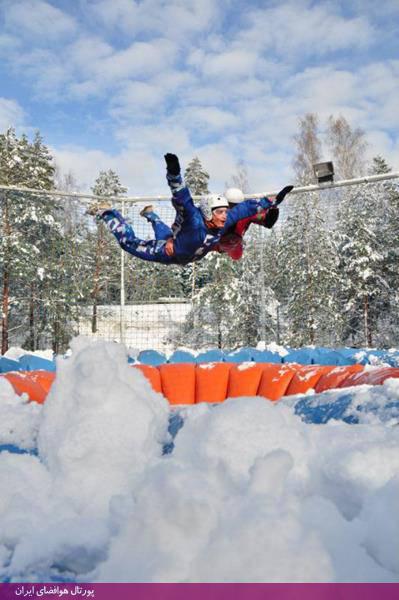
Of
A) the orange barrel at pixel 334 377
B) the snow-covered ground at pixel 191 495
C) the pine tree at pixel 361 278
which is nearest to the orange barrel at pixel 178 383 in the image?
the orange barrel at pixel 334 377

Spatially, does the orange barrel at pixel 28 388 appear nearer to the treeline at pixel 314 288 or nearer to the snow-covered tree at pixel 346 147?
the treeline at pixel 314 288

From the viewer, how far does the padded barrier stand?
2.26 metres

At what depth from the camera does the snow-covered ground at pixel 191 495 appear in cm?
43

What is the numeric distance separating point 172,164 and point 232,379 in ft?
4.06

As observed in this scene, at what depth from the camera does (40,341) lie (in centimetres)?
918

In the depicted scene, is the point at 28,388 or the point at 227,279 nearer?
the point at 28,388

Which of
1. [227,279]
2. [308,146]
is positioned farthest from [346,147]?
[227,279]

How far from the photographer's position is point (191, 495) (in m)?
0.48

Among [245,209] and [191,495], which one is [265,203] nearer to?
[245,209]

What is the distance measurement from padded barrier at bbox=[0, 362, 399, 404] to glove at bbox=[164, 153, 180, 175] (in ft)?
3.21

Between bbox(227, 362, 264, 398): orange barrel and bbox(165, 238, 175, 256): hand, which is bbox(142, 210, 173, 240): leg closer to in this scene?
bbox(165, 238, 175, 256): hand

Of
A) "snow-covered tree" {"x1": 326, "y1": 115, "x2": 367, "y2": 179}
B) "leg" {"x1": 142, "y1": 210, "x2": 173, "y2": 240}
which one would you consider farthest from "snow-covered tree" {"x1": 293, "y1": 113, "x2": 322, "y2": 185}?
"leg" {"x1": 142, "y1": 210, "x2": 173, "y2": 240}

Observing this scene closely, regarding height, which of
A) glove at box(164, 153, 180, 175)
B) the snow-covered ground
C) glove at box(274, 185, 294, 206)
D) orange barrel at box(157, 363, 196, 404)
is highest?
glove at box(164, 153, 180, 175)

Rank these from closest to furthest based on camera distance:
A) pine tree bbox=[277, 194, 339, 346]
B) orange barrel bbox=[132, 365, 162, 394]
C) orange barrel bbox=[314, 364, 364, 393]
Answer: orange barrel bbox=[314, 364, 364, 393]
orange barrel bbox=[132, 365, 162, 394]
pine tree bbox=[277, 194, 339, 346]
